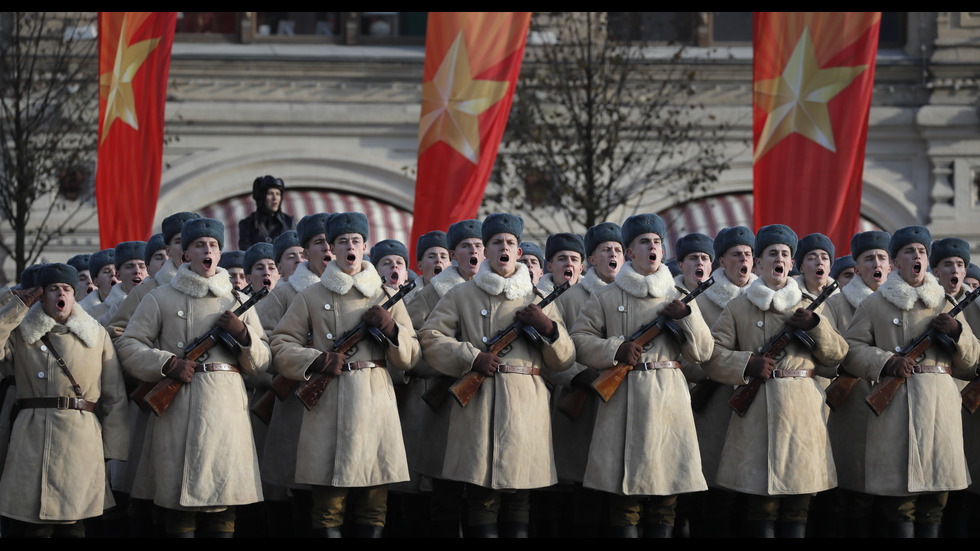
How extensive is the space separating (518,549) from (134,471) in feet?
7.91

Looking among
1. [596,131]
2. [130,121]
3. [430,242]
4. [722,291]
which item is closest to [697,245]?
[722,291]

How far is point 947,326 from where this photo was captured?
27.4 feet

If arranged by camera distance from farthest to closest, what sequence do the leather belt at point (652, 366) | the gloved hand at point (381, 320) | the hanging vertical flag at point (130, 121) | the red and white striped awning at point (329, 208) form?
the red and white striped awning at point (329, 208) → the hanging vertical flag at point (130, 121) → the leather belt at point (652, 366) → the gloved hand at point (381, 320)

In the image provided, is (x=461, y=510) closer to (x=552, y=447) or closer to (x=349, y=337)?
(x=552, y=447)

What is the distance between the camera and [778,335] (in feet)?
27.2

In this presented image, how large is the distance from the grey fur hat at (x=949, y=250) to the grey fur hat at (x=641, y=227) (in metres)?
1.94

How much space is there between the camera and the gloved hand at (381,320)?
7.96 m

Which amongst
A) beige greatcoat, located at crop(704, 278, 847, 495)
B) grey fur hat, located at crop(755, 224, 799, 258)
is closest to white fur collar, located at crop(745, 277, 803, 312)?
beige greatcoat, located at crop(704, 278, 847, 495)

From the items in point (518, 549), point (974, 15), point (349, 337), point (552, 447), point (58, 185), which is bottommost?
point (518, 549)

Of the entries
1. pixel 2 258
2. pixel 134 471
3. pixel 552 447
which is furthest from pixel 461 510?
pixel 2 258

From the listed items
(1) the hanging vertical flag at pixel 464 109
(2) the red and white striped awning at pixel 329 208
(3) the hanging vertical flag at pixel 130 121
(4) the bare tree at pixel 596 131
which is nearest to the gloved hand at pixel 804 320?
(1) the hanging vertical flag at pixel 464 109

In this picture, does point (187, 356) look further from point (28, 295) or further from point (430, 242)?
point (430, 242)

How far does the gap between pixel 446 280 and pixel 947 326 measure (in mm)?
2990

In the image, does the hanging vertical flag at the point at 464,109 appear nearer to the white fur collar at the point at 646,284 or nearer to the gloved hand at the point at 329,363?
the white fur collar at the point at 646,284
